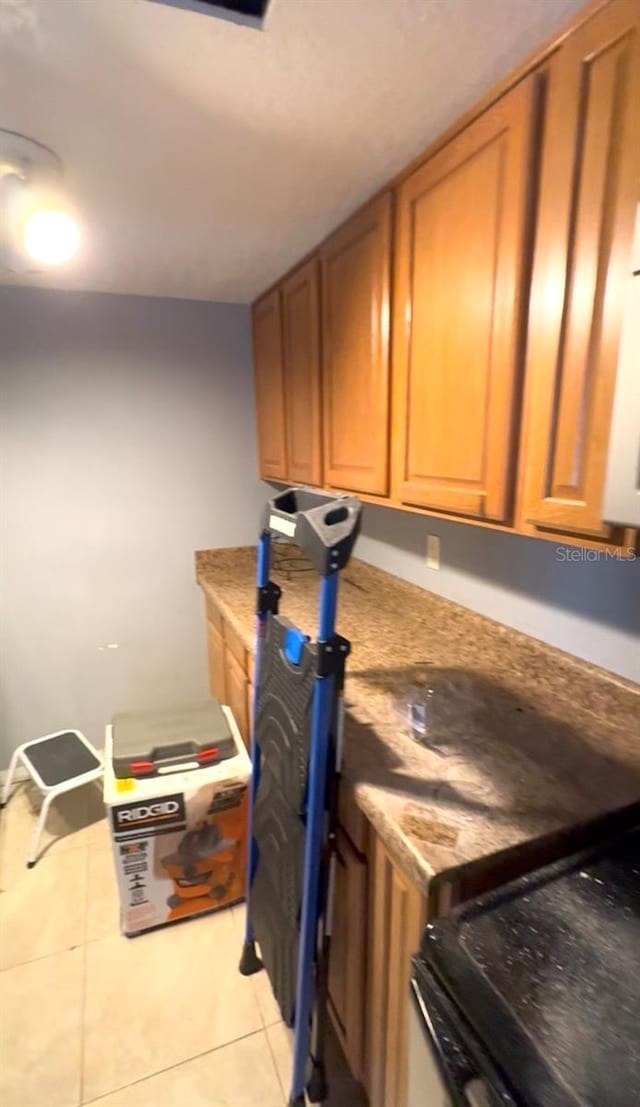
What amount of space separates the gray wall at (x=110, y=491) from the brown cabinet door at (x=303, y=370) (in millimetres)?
525

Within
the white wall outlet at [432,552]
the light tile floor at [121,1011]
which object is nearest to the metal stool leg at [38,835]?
the light tile floor at [121,1011]

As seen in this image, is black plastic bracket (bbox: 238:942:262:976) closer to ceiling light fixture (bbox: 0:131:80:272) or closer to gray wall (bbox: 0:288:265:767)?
gray wall (bbox: 0:288:265:767)

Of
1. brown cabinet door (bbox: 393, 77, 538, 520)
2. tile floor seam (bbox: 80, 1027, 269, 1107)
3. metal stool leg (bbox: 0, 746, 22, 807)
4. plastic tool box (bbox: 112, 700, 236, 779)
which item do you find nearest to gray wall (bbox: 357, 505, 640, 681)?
brown cabinet door (bbox: 393, 77, 538, 520)

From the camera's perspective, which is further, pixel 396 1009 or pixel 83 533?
pixel 83 533

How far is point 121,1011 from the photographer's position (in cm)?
142

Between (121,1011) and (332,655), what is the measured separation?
53.0 inches

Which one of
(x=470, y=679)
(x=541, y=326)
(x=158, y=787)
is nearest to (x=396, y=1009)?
(x=470, y=679)

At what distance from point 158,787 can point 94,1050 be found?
25.1 inches

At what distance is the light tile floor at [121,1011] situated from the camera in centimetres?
125

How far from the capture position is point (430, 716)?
115 cm

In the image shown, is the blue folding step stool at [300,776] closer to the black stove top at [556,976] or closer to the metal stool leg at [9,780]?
the black stove top at [556,976]

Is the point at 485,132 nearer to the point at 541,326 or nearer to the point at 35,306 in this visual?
the point at 541,326

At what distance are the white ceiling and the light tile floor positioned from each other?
2.22 metres

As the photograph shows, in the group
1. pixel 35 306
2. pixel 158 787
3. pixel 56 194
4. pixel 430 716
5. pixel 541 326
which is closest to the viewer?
pixel 541 326
